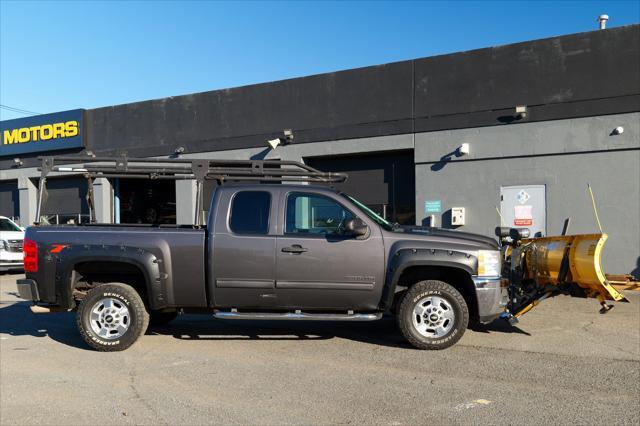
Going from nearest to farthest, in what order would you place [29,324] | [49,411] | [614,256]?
[49,411]
[29,324]
[614,256]

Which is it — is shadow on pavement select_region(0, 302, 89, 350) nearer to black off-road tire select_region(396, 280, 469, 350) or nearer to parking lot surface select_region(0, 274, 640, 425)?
parking lot surface select_region(0, 274, 640, 425)

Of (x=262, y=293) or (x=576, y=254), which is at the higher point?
(x=576, y=254)

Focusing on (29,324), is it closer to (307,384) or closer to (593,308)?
(307,384)

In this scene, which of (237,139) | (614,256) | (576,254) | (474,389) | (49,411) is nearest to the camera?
(49,411)

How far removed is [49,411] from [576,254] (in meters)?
5.54

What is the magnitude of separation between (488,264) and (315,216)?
2.14m

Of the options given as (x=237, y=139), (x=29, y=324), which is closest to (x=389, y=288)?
(x=29, y=324)

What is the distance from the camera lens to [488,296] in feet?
19.5

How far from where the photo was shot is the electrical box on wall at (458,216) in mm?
12297

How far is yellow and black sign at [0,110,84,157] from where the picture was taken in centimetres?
1794

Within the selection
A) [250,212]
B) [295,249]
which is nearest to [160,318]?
[250,212]

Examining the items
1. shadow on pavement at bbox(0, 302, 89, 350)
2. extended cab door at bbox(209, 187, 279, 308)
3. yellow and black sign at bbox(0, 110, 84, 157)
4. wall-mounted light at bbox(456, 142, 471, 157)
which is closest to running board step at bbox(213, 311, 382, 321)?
extended cab door at bbox(209, 187, 279, 308)

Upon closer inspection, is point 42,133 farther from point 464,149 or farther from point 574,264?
point 574,264

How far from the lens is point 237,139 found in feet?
50.0
